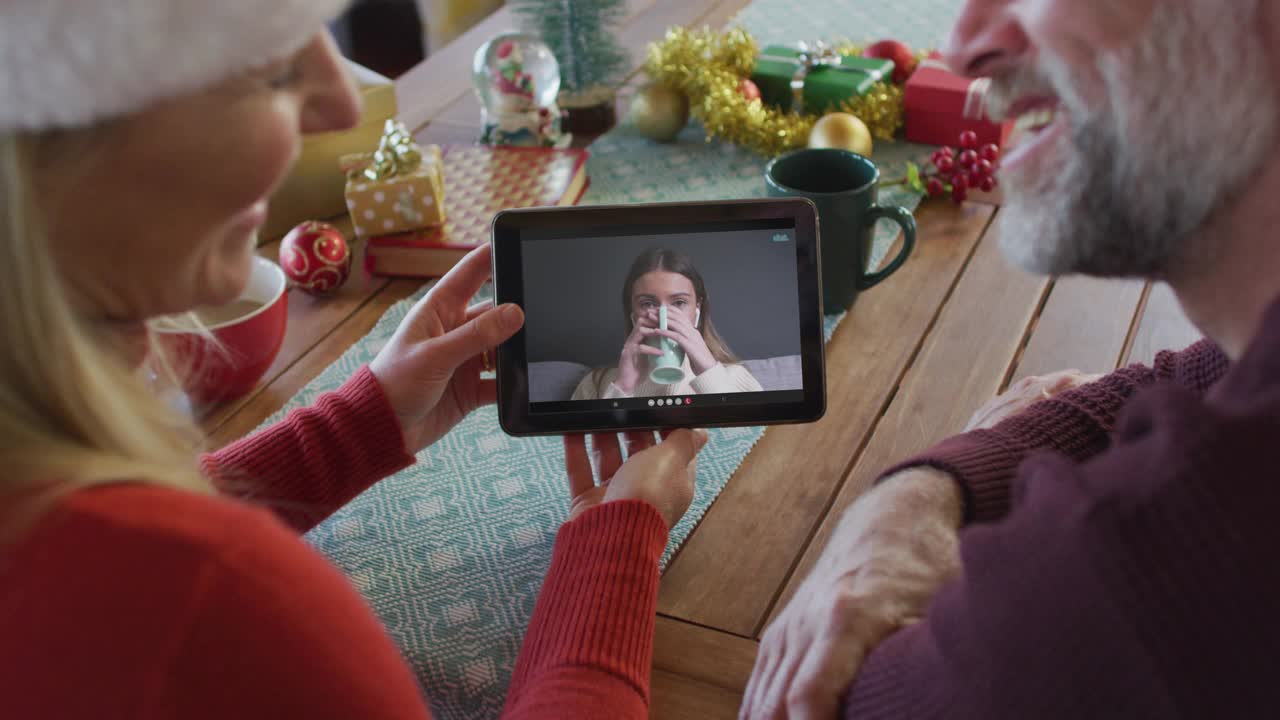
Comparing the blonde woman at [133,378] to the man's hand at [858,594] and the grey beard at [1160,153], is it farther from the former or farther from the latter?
the grey beard at [1160,153]

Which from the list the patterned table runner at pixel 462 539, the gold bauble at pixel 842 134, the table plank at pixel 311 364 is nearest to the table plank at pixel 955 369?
the patterned table runner at pixel 462 539

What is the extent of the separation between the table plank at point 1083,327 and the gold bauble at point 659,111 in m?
0.58

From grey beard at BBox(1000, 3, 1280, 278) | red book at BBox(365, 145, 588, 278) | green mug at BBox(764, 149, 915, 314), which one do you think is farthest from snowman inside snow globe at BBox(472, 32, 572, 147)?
grey beard at BBox(1000, 3, 1280, 278)

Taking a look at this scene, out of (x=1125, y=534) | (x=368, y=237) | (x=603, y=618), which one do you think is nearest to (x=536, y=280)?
(x=603, y=618)

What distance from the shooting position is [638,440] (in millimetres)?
973

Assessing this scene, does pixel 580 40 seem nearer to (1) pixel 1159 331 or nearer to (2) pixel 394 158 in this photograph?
(2) pixel 394 158

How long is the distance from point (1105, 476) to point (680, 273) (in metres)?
0.45

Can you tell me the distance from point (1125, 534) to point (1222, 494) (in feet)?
0.15

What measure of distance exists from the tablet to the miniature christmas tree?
717 mm

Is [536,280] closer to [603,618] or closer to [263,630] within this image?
[603,618]

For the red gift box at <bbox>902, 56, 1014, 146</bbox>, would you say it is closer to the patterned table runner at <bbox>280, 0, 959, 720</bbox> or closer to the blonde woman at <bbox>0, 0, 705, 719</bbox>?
the patterned table runner at <bbox>280, 0, 959, 720</bbox>

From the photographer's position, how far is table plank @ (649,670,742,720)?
746 millimetres

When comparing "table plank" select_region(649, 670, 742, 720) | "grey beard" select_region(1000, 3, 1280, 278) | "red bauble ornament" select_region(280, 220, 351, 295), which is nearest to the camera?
"grey beard" select_region(1000, 3, 1280, 278)

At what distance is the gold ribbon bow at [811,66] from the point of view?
59.2 inches
